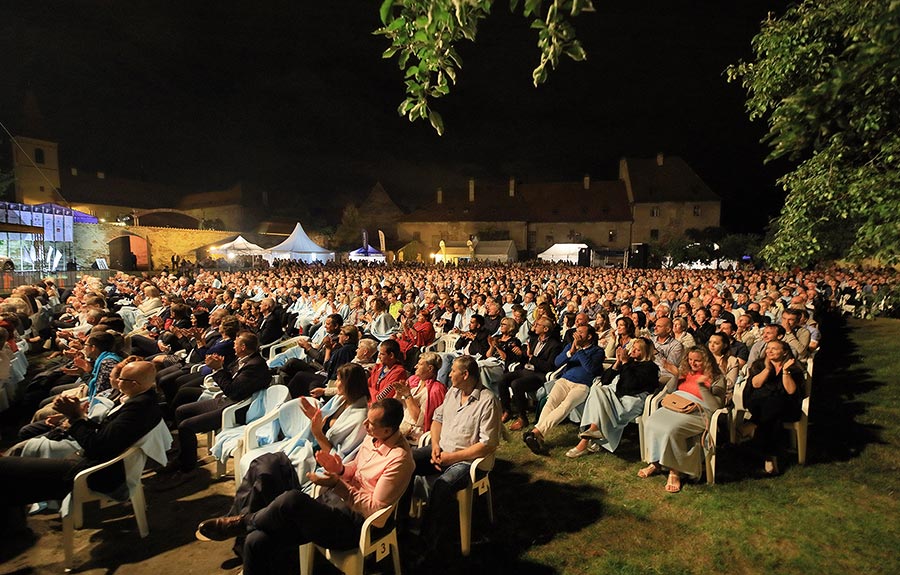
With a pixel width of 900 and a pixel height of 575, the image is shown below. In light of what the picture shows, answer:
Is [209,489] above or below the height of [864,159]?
below

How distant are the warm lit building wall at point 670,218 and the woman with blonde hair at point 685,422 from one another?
1684 inches

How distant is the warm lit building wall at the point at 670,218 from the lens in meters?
42.8

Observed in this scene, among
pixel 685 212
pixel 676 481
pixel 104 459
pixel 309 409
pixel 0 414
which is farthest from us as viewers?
pixel 685 212

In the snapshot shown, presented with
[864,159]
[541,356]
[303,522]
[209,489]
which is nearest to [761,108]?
[864,159]

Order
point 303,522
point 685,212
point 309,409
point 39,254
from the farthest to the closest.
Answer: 1. point 685,212
2. point 39,254
3. point 309,409
4. point 303,522

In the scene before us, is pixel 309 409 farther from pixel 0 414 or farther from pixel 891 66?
pixel 0 414

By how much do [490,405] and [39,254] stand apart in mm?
30956

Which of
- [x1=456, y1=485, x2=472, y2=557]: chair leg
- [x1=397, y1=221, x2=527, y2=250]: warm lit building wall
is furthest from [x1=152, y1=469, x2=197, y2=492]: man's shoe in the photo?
[x1=397, y1=221, x2=527, y2=250]: warm lit building wall

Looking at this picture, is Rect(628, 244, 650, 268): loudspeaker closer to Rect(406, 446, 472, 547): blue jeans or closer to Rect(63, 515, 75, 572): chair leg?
Rect(406, 446, 472, 547): blue jeans

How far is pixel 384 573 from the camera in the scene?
2994 mm

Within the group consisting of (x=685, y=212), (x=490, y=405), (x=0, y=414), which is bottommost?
(x=0, y=414)

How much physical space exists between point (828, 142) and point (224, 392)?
640 cm

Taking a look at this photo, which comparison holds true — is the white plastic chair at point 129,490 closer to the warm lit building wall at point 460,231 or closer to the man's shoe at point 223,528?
the man's shoe at point 223,528

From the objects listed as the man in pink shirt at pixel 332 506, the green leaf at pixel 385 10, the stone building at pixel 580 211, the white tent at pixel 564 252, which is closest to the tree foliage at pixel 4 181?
the stone building at pixel 580 211
